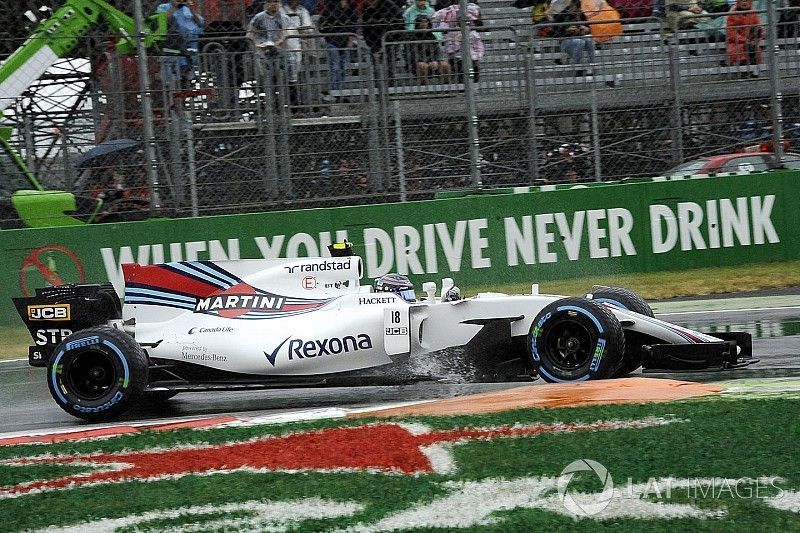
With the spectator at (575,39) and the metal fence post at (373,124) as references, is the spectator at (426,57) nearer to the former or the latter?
the metal fence post at (373,124)

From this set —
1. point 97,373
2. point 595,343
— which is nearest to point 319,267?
point 97,373

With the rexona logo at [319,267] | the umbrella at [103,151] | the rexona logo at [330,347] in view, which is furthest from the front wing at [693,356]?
the umbrella at [103,151]

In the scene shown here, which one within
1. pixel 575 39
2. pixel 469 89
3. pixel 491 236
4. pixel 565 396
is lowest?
pixel 565 396

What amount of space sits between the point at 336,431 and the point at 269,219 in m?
6.13

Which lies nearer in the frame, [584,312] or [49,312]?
[584,312]

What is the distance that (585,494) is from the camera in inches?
179

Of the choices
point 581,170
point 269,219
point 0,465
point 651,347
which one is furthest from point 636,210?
point 0,465

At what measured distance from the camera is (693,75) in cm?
1268

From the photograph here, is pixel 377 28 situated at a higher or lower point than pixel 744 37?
higher

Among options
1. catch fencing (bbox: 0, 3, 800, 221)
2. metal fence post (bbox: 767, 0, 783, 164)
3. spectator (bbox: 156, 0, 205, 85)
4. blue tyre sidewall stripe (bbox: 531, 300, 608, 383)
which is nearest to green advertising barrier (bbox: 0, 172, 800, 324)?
catch fencing (bbox: 0, 3, 800, 221)

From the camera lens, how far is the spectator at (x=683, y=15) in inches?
501

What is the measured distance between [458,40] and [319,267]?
4963mm

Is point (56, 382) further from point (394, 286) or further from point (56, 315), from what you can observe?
point (394, 286)

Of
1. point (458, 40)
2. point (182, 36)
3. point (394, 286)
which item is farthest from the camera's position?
point (458, 40)
